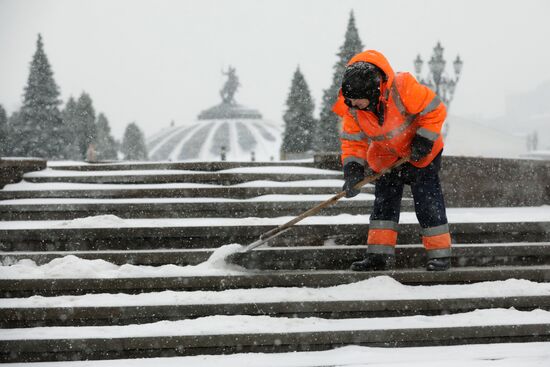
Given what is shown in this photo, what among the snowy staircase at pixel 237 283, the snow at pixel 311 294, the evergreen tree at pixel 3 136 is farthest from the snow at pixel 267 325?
the evergreen tree at pixel 3 136

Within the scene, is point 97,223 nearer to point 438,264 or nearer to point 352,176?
point 352,176

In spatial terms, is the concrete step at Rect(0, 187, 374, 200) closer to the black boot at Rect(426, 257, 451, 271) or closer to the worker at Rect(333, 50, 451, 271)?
the worker at Rect(333, 50, 451, 271)

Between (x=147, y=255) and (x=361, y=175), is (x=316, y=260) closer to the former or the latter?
(x=361, y=175)

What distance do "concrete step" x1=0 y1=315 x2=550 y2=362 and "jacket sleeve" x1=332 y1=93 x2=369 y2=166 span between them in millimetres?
1257

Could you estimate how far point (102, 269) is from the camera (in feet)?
13.1

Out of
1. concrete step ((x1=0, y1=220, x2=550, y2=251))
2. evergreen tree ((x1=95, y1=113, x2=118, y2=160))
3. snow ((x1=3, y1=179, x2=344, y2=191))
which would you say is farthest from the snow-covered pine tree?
concrete step ((x1=0, y1=220, x2=550, y2=251))

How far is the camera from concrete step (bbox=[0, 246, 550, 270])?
4184mm

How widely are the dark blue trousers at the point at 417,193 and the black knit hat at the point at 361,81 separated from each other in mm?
738

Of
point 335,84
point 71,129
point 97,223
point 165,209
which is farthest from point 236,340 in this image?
point 71,129

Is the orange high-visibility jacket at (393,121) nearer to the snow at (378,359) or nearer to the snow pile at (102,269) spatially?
the snow pile at (102,269)

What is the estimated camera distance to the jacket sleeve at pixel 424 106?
3818 millimetres

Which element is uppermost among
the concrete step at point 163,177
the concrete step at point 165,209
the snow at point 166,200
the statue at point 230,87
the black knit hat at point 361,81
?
the statue at point 230,87

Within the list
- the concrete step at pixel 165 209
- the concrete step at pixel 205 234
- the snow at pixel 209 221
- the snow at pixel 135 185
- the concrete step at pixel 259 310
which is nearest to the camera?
the concrete step at pixel 259 310

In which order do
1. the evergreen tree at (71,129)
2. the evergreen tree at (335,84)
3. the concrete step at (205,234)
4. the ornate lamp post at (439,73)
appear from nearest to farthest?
the concrete step at (205,234) < the ornate lamp post at (439,73) < the evergreen tree at (335,84) < the evergreen tree at (71,129)
